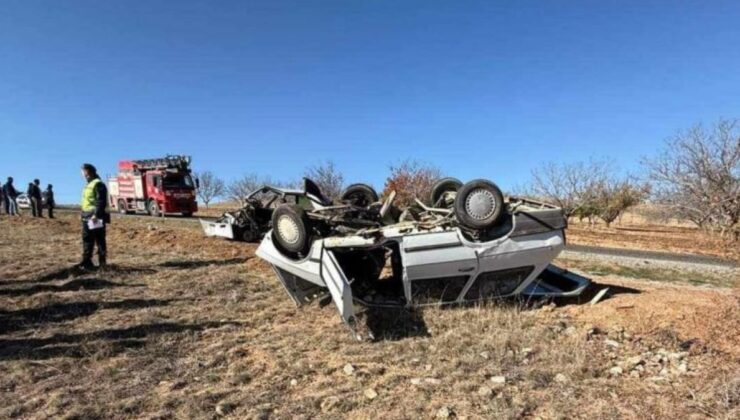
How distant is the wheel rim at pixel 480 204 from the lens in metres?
Answer: 5.24

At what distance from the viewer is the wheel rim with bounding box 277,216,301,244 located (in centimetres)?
551

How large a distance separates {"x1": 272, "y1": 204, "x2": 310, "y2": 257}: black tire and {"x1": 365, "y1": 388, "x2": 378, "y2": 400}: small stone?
2.20 metres

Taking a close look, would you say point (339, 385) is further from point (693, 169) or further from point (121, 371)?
point (693, 169)

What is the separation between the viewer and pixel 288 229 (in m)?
5.57

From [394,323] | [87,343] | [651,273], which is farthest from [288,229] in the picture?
[651,273]

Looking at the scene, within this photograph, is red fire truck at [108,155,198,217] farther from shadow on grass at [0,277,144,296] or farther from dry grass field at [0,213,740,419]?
dry grass field at [0,213,740,419]

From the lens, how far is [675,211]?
1962 centimetres

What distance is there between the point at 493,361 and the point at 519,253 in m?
1.59

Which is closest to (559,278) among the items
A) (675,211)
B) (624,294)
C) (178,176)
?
(624,294)

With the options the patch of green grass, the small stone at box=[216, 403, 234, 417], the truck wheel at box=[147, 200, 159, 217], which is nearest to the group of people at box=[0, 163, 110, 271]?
the small stone at box=[216, 403, 234, 417]

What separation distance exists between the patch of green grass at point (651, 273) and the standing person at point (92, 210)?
28.7ft

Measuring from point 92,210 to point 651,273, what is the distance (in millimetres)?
10439

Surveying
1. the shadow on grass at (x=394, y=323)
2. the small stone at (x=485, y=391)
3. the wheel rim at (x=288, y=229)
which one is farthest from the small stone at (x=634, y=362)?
the wheel rim at (x=288, y=229)

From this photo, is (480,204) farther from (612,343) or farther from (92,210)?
(92,210)
